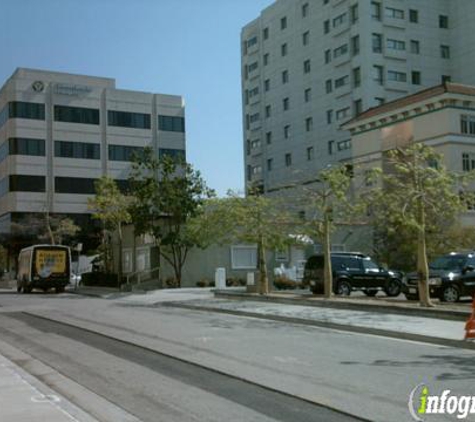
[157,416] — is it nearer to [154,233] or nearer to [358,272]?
[358,272]

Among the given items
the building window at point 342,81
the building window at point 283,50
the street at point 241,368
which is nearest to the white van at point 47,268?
the street at point 241,368

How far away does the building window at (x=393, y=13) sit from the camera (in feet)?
226

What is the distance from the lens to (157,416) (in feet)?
25.1

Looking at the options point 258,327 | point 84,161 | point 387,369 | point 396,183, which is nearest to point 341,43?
point 84,161

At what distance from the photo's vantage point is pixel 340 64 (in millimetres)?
70750

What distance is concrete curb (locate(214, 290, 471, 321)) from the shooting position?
1784cm

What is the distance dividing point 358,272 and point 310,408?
2185 centimetres

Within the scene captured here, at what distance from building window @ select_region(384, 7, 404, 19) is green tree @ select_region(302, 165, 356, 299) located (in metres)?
46.6

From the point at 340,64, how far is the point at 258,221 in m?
45.6

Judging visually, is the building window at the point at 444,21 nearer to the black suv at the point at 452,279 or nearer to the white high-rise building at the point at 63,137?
the white high-rise building at the point at 63,137

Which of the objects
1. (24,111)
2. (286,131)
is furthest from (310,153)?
(24,111)

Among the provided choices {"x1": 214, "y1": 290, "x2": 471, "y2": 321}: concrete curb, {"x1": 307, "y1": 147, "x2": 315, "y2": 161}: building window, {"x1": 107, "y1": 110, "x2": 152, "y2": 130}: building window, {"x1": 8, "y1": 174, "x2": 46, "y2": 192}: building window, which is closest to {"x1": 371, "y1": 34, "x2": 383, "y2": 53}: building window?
{"x1": 307, "y1": 147, "x2": 315, "y2": 161}: building window

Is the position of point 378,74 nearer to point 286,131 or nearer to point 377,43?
point 377,43

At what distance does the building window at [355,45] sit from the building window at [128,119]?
27439 mm
